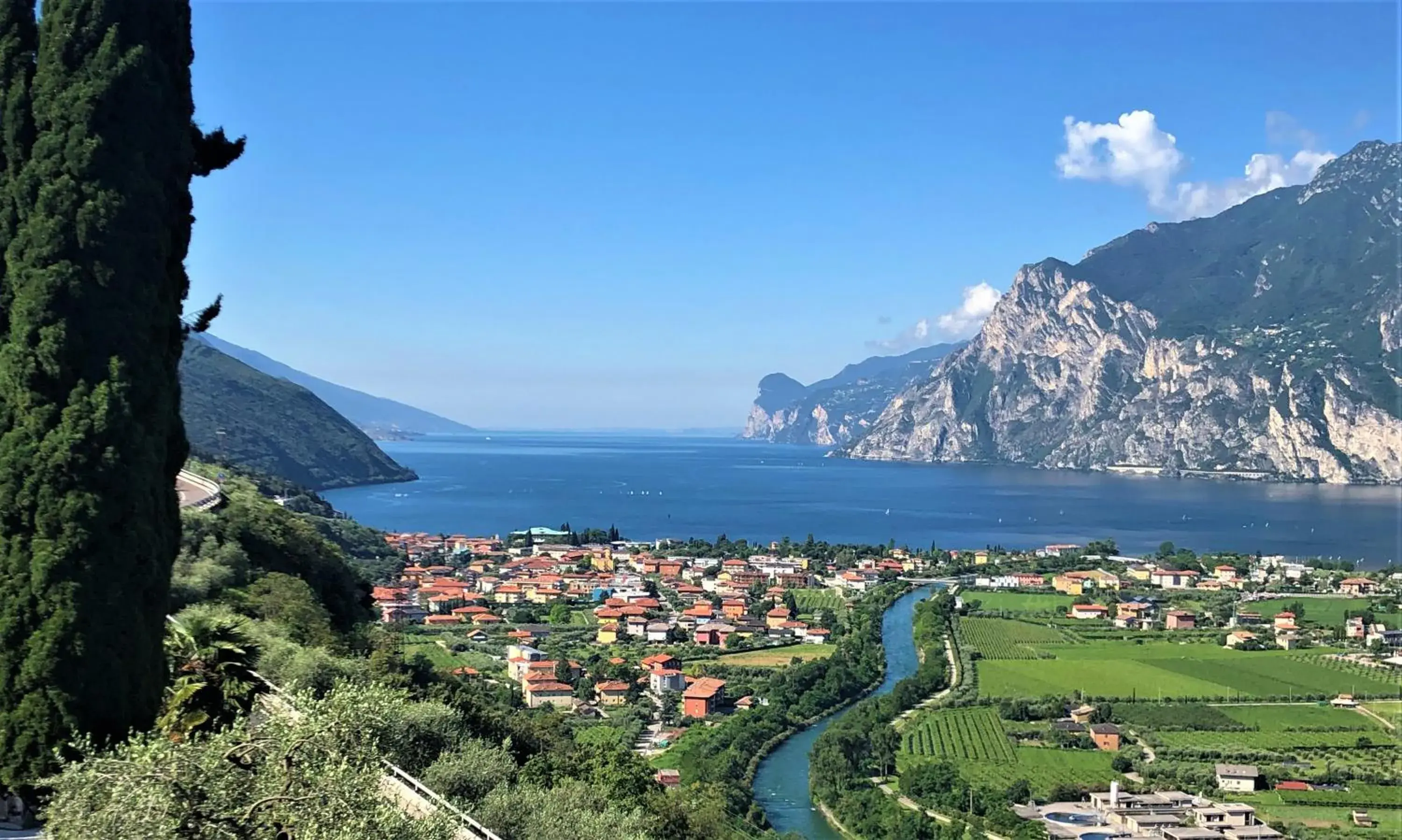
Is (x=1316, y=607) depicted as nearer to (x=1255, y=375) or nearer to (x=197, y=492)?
(x=197, y=492)

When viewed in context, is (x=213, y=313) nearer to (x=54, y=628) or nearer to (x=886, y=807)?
(x=54, y=628)

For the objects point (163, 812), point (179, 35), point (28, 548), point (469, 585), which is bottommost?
point (469, 585)

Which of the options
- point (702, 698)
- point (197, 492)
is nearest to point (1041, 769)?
point (702, 698)

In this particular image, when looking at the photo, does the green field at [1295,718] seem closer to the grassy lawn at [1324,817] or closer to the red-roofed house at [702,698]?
the grassy lawn at [1324,817]

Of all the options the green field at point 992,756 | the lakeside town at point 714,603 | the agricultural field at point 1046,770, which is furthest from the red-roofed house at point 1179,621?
the agricultural field at point 1046,770

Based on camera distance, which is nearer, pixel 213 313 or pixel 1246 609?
pixel 213 313

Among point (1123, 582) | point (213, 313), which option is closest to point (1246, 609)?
point (1123, 582)
